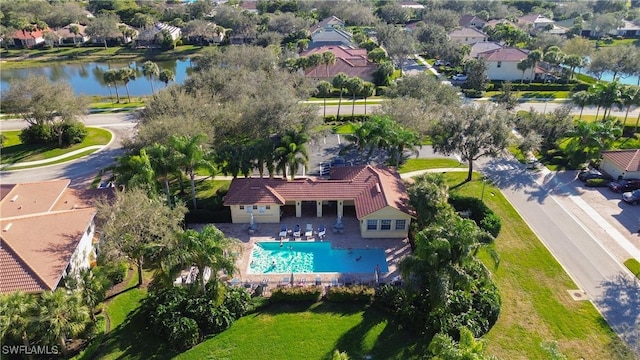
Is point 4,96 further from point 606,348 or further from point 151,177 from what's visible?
point 606,348

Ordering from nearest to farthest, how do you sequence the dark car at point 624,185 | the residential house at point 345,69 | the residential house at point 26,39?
1. the dark car at point 624,185
2. the residential house at point 345,69
3. the residential house at point 26,39

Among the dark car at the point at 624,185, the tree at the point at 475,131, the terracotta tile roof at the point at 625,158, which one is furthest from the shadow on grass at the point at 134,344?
the terracotta tile roof at the point at 625,158

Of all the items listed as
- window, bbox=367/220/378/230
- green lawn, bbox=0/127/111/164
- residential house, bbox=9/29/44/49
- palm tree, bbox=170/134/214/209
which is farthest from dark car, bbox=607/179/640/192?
residential house, bbox=9/29/44/49

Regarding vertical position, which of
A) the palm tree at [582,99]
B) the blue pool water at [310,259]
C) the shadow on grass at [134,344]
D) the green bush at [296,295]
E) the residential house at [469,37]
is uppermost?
the residential house at [469,37]

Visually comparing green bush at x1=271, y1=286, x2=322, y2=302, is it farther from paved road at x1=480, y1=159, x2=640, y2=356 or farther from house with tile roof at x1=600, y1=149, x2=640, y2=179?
house with tile roof at x1=600, y1=149, x2=640, y2=179

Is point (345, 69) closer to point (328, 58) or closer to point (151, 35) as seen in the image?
point (328, 58)

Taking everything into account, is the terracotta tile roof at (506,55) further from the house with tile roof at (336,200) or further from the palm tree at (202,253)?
the palm tree at (202,253)
